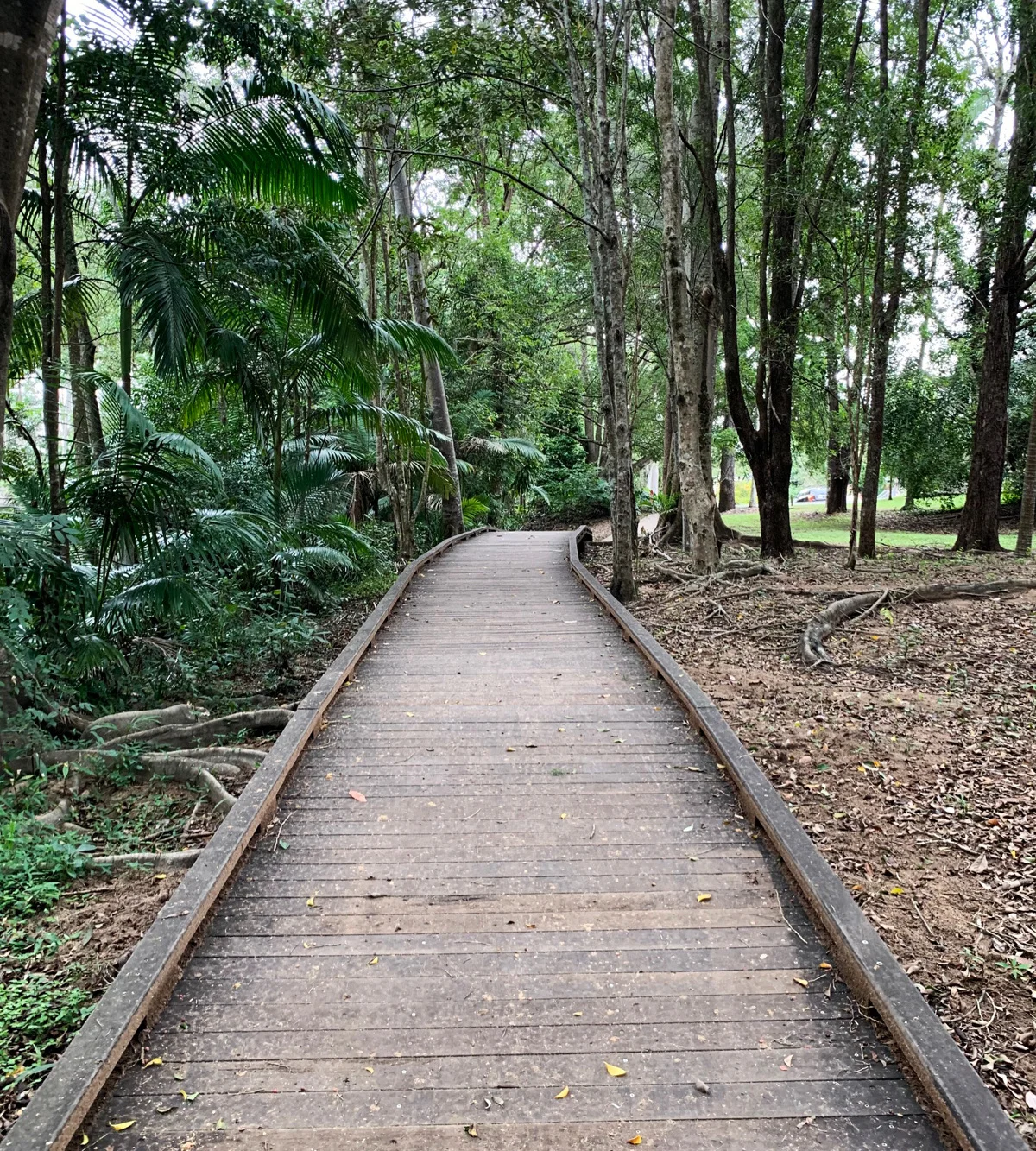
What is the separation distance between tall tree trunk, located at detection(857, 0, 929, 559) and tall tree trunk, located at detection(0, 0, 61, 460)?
961cm

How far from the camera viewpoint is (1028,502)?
12.5 meters

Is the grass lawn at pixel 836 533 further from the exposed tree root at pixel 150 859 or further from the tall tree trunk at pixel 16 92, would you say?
the tall tree trunk at pixel 16 92

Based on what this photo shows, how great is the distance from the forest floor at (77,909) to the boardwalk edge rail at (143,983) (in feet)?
0.62

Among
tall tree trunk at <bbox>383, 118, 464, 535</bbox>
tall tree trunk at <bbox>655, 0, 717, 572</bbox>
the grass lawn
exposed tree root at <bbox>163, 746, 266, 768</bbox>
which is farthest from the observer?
the grass lawn

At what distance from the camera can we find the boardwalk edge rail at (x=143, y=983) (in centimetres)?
213

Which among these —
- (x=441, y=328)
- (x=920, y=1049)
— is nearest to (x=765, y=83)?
(x=441, y=328)

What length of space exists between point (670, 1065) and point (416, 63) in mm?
9913

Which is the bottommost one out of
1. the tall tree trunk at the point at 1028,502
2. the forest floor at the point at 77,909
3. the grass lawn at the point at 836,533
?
the forest floor at the point at 77,909

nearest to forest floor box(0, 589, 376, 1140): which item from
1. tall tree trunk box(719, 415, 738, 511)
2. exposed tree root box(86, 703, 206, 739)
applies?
exposed tree root box(86, 703, 206, 739)

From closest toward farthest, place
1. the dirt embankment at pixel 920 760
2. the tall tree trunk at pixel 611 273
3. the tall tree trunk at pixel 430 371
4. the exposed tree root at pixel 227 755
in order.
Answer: the dirt embankment at pixel 920 760
the exposed tree root at pixel 227 755
the tall tree trunk at pixel 611 273
the tall tree trunk at pixel 430 371

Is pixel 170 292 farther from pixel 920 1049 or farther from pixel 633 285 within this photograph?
pixel 633 285

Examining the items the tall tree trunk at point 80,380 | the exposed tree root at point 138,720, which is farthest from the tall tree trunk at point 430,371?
the exposed tree root at point 138,720

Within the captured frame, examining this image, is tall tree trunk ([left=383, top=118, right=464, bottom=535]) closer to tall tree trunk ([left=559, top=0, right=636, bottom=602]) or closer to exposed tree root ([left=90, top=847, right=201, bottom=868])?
tall tree trunk ([left=559, top=0, right=636, bottom=602])

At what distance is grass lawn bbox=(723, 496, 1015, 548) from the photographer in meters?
15.5
